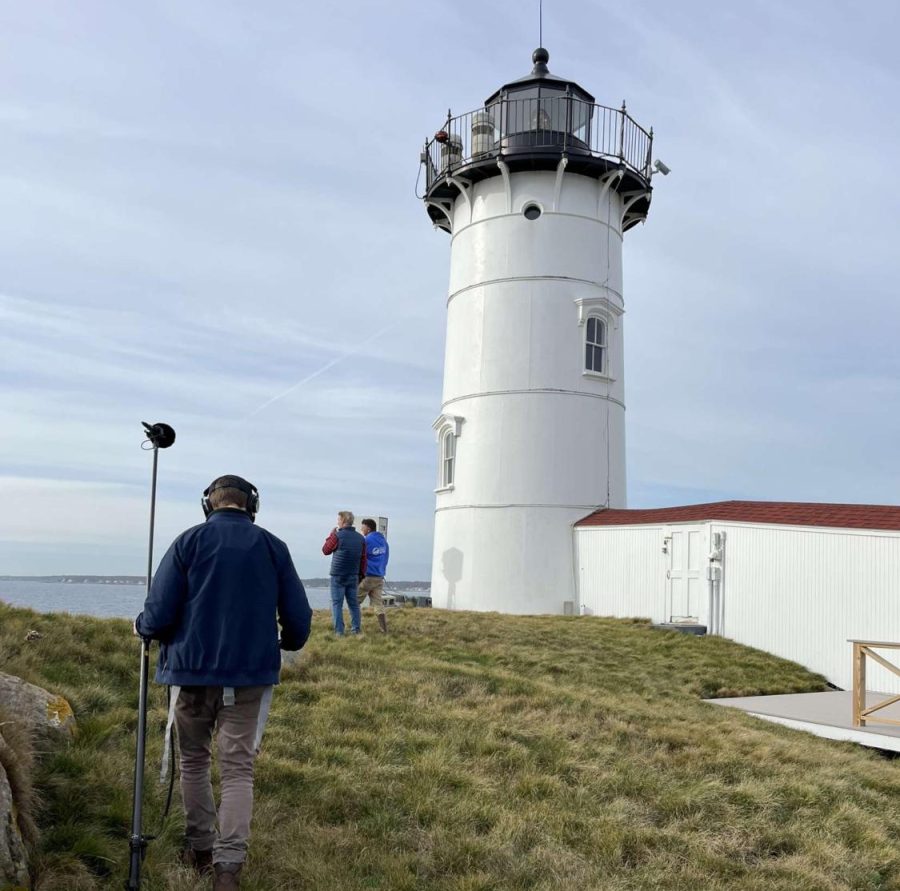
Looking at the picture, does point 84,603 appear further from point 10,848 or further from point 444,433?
point 10,848

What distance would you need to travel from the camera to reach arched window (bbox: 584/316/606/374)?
73.2ft

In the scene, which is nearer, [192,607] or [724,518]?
[192,607]

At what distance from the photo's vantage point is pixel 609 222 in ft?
75.8

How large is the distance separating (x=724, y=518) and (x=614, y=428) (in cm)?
516

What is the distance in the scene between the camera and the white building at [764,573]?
591 inches

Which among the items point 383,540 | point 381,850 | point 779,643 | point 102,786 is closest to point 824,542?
point 779,643

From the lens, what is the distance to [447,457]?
23.2 metres

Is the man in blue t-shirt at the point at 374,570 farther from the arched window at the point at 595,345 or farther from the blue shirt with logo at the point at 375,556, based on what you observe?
the arched window at the point at 595,345

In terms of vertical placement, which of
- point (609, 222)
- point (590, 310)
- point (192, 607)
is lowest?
point (192, 607)

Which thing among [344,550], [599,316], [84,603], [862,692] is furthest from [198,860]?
[84,603]

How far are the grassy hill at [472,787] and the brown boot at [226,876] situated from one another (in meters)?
0.28

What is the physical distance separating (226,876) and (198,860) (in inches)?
19.0

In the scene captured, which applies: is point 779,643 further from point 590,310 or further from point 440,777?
point 440,777

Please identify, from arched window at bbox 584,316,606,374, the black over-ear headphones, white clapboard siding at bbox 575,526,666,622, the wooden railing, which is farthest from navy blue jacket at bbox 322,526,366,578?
arched window at bbox 584,316,606,374
